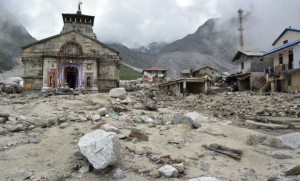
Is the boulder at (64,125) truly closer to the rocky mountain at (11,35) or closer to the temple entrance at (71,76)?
the temple entrance at (71,76)

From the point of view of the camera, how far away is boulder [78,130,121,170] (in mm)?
5465

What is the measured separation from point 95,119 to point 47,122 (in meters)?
1.60

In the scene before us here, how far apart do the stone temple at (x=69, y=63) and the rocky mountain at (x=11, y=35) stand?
78786 millimetres

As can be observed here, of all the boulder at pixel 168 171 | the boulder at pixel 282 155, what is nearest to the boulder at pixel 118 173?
the boulder at pixel 168 171

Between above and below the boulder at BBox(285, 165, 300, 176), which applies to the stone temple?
above

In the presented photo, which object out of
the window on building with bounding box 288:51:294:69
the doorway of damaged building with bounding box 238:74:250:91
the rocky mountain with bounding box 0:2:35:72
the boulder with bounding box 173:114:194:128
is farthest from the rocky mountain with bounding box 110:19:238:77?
the boulder with bounding box 173:114:194:128

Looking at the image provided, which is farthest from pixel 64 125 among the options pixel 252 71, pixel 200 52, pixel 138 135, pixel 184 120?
pixel 200 52

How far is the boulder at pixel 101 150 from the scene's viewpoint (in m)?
5.46

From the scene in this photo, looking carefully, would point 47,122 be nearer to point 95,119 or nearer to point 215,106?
point 95,119

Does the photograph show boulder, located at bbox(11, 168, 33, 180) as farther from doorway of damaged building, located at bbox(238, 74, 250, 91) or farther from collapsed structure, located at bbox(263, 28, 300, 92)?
doorway of damaged building, located at bbox(238, 74, 250, 91)

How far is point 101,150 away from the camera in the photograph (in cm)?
551

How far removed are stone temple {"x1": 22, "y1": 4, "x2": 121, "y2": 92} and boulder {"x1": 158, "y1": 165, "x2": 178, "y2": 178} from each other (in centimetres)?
2174

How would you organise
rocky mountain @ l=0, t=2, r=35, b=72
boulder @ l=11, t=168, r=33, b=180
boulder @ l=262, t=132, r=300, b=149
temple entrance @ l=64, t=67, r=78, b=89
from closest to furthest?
1. boulder @ l=11, t=168, r=33, b=180
2. boulder @ l=262, t=132, r=300, b=149
3. temple entrance @ l=64, t=67, r=78, b=89
4. rocky mountain @ l=0, t=2, r=35, b=72

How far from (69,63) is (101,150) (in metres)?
22.6
